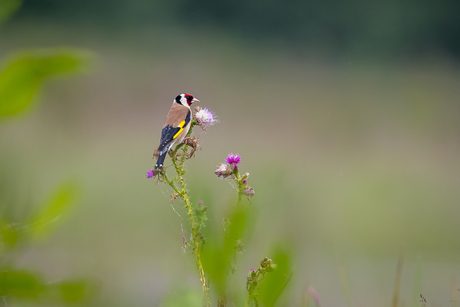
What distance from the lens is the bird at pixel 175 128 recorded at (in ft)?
2.08

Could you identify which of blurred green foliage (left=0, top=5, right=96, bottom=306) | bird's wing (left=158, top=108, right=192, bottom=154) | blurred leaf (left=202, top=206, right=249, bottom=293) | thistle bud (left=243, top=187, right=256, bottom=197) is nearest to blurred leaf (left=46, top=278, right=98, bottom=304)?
blurred green foliage (left=0, top=5, right=96, bottom=306)

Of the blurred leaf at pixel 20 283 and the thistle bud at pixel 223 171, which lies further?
the thistle bud at pixel 223 171

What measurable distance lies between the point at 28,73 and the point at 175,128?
51cm

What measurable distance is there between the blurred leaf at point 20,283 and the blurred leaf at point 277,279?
0.17 meters

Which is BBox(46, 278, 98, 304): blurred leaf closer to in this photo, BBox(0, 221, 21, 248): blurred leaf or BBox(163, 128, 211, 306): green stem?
BBox(0, 221, 21, 248): blurred leaf

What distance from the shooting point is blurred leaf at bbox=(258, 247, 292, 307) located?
12.3 inches

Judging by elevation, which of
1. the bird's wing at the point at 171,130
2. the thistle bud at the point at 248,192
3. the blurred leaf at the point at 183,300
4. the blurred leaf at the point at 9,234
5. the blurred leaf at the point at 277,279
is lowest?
the blurred leaf at the point at 183,300

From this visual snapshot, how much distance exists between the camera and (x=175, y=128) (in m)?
0.72

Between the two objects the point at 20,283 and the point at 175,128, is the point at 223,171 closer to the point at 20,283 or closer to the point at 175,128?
the point at 175,128

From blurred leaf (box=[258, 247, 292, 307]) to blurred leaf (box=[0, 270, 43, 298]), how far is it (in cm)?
17

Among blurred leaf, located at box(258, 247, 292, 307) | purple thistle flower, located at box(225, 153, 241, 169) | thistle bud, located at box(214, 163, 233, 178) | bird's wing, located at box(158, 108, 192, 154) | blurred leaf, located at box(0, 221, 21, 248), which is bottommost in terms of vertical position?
blurred leaf, located at box(258, 247, 292, 307)

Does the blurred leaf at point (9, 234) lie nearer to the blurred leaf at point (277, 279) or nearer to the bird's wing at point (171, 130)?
the blurred leaf at point (277, 279)

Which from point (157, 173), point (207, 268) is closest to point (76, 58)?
point (207, 268)

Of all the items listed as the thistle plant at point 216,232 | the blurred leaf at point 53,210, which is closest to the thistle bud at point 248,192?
the thistle plant at point 216,232
